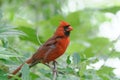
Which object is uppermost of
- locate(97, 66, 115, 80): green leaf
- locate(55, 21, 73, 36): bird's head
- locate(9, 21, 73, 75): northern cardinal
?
locate(55, 21, 73, 36): bird's head

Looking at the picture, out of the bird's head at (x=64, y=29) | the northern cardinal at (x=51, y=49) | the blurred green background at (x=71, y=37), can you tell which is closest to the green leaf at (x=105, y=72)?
the blurred green background at (x=71, y=37)

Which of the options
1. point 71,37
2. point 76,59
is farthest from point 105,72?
point 71,37

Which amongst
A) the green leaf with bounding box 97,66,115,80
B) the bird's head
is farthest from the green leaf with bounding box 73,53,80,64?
the bird's head

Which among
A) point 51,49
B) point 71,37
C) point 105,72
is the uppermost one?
point 71,37

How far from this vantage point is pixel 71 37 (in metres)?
3.45

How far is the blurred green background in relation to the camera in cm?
149

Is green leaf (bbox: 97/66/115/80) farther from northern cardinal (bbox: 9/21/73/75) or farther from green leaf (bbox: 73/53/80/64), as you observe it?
northern cardinal (bbox: 9/21/73/75)

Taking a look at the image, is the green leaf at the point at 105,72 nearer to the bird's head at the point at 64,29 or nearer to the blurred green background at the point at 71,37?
the blurred green background at the point at 71,37

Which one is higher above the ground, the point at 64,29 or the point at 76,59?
the point at 64,29

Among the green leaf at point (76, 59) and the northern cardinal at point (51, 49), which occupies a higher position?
the northern cardinal at point (51, 49)

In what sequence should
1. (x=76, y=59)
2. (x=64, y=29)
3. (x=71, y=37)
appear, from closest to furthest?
(x=76, y=59)
(x=64, y=29)
(x=71, y=37)

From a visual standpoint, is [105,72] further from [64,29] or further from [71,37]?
[71,37]

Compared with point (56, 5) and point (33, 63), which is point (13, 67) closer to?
point (33, 63)

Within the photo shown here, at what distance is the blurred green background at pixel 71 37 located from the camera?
4.88 ft
